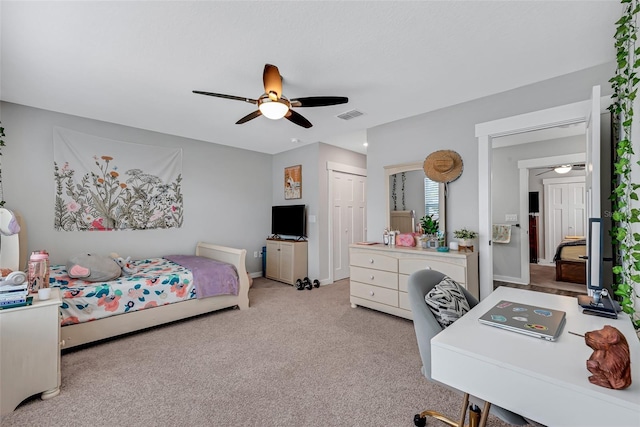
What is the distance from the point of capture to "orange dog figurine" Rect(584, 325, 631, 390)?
2.63ft

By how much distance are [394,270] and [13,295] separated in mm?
3185

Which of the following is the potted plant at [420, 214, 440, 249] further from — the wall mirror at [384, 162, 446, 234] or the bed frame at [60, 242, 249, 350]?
the bed frame at [60, 242, 249, 350]

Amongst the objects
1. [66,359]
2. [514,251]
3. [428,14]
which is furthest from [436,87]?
[66,359]

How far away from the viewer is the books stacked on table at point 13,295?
1.82m

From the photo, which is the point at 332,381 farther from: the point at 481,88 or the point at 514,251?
the point at 514,251

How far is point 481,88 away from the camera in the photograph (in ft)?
9.16

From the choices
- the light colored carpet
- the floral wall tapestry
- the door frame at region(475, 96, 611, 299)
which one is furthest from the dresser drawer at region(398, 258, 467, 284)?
the floral wall tapestry

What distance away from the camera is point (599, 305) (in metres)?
1.42

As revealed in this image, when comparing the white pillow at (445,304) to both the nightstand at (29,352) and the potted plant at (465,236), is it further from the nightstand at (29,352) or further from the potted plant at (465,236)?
the nightstand at (29,352)

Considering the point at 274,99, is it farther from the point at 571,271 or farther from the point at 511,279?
the point at 571,271

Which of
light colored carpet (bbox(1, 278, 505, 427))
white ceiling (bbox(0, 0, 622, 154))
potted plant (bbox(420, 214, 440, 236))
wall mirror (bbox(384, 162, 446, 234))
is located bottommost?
light colored carpet (bbox(1, 278, 505, 427))

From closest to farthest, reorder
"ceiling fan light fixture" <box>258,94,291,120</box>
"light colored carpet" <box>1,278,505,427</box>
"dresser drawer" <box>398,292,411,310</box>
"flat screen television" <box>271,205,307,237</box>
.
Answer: "light colored carpet" <box>1,278,505,427</box>, "ceiling fan light fixture" <box>258,94,291,120</box>, "dresser drawer" <box>398,292,411,310</box>, "flat screen television" <box>271,205,307,237</box>

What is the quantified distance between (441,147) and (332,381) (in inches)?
107

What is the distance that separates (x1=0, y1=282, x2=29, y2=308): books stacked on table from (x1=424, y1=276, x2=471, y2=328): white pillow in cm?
256
